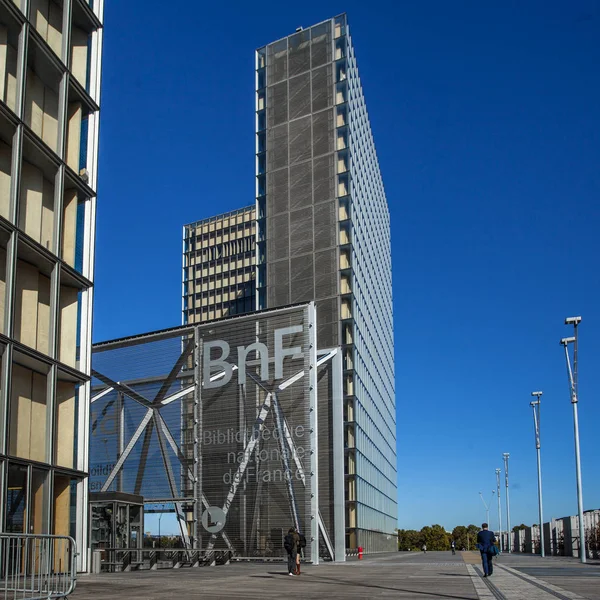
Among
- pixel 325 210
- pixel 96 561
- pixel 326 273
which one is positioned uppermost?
pixel 325 210

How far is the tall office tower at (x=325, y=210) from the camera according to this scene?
210 feet

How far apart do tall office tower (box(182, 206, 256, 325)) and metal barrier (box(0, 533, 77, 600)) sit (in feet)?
315

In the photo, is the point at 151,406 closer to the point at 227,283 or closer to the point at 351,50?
the point at 351,50

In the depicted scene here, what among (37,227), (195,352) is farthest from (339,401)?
(37,227)

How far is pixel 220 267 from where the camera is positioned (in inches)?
4577

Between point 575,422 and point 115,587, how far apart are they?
29576mm

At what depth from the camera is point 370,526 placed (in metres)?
68.8

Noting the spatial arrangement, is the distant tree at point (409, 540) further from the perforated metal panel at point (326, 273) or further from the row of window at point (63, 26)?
the row of window at point (63, 26)

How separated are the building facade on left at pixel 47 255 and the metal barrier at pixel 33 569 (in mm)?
7427

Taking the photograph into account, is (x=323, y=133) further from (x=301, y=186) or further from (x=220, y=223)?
(x=220, y=223)

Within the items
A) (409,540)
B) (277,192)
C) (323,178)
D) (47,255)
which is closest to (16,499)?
(47,255)

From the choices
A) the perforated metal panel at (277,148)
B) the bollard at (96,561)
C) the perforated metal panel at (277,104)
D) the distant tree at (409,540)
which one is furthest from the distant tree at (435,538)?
the bollard at (96,561)

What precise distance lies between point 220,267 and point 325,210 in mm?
51914

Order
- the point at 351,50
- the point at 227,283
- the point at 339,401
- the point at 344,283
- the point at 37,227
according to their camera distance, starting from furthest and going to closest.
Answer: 1. the point at 227,283
2. the point at 351,50
3. the point at 344,283
4. the point at 339,401
5. the point at 37,227
